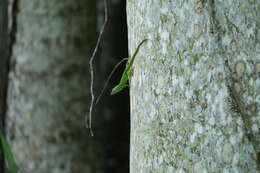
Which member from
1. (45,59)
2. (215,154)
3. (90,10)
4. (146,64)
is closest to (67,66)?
(45,59)

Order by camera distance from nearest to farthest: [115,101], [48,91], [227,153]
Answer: [227,153] → [48,91] → [115,101]

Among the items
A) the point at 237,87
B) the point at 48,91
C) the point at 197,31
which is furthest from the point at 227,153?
the point at 48,91

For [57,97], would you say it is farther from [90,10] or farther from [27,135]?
[90,10]

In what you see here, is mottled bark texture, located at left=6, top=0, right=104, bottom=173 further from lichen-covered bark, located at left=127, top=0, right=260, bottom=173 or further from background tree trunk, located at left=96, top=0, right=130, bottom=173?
background tree trunk, located at left=96, top=0, right=130, bottom=173

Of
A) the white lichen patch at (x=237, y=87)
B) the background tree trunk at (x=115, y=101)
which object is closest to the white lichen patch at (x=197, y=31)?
the white lichen patch at (x=237, y=87)

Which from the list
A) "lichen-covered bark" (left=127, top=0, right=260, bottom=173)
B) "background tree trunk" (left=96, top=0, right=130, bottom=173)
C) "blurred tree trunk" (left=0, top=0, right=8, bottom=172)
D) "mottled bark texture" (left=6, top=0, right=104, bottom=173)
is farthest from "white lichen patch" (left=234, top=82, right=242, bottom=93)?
"background tree trunk" (left=96, top=0, right=130, bottom=173)

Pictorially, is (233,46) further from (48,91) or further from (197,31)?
(48,91)
